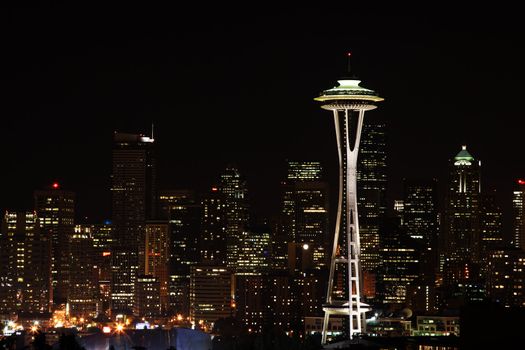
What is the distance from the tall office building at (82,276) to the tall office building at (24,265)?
466 cm

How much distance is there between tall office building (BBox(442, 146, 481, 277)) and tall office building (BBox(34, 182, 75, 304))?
131 ft

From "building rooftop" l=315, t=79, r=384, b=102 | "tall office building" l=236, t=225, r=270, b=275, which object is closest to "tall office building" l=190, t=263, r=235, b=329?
"tall office building" l=236, t=225, r=270, b=275

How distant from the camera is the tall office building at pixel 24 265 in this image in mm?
182375

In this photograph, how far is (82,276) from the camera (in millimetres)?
192875

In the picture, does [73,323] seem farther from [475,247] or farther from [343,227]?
[475,247]

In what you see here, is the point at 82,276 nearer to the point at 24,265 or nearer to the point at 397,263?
the point at 24,265

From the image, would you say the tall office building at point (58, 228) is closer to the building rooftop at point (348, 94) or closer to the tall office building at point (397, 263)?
the tall office building at point (397, 263)

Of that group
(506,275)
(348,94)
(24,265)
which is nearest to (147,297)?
(24,265)

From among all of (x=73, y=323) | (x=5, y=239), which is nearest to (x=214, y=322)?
(x=73, y=323)

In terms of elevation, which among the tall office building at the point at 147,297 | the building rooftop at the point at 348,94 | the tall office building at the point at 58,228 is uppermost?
the building rooftop at the point at 348,94

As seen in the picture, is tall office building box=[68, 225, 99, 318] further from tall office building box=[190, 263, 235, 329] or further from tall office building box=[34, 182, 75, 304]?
tall office building box=[190, 263, 235, 329]

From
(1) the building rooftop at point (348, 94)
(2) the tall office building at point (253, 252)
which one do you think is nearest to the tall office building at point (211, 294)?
(2) the tall office building at point (253, 252)

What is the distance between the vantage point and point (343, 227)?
186 meters

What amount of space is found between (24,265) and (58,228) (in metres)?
12.2
